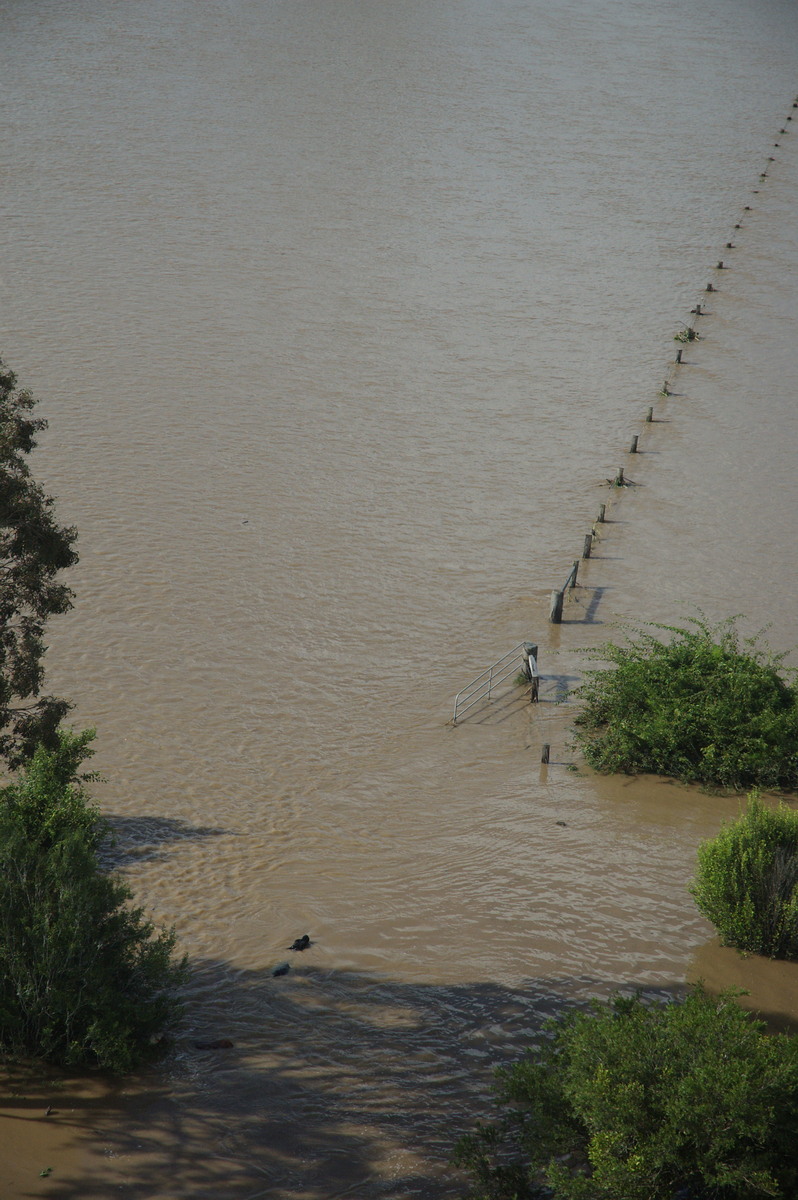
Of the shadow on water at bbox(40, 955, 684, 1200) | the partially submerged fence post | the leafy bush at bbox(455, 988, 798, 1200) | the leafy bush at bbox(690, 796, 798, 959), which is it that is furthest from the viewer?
the partially submerged fence post

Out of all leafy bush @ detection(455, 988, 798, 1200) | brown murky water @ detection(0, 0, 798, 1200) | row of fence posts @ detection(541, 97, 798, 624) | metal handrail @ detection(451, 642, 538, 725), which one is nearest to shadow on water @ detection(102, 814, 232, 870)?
brown murky water @ detection(0, 0, 798, 1200)

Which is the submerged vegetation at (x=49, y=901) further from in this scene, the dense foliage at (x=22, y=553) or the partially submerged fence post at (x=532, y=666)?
the partially submerged fence post at (x=532, y=666)

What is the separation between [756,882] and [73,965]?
5.90 m

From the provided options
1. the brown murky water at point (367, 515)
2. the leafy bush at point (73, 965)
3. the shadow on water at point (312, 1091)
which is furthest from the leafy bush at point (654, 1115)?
the leafy bush at point (73, 965)

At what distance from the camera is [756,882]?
387 inches

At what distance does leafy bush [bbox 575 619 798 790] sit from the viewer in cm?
1305

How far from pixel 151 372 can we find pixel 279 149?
20.4 meters

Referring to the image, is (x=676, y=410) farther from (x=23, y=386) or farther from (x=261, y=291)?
(x=23, y=386)

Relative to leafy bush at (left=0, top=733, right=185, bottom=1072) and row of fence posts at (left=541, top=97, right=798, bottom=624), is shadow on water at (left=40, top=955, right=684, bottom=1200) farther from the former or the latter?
row of fence posts at (left=541, top=97, right=798, bottom=624)

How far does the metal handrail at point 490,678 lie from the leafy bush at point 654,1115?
7885mm

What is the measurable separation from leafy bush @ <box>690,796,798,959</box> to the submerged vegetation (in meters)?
4.85

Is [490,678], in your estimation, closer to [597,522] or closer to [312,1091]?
[597,522]

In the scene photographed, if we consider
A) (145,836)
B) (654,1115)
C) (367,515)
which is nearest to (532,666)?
(145,836)

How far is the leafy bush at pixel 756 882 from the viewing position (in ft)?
32.0
